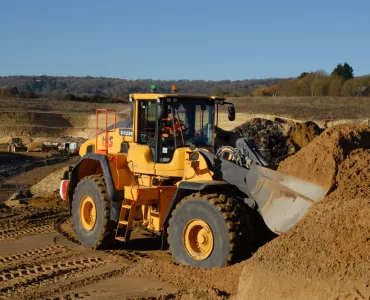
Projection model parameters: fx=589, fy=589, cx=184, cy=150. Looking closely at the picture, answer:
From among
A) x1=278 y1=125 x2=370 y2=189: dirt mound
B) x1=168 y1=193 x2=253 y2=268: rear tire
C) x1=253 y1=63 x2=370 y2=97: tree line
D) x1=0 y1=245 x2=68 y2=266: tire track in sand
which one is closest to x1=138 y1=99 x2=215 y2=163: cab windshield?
x1=168 y1=193 x2=253 y2=268: rear tire

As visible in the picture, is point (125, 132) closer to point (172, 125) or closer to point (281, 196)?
point (172, 125)

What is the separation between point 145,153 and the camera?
30.6 feet

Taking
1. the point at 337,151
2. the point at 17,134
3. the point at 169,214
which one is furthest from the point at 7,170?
the point at 17,134

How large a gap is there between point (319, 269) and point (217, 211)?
2151 mm

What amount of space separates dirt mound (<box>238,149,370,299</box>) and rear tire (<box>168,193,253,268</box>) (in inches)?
35.2

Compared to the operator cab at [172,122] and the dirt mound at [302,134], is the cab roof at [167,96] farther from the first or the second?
the dirt mound at [302,134]

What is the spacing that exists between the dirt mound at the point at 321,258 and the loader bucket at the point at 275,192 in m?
0.31

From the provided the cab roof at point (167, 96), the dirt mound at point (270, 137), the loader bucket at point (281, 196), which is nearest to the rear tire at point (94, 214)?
the cab roof at point (167, 96)

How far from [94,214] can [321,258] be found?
211 inches

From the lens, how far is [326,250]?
237 inches

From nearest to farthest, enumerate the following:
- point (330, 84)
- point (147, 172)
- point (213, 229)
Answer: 1. point (213, 229)
2. point (147, 172)
3. point (330, 84)

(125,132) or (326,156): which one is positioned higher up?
(125,132)

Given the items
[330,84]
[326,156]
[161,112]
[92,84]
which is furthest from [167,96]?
[92,84]

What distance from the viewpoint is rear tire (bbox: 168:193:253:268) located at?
24.7 feet
